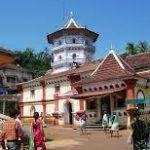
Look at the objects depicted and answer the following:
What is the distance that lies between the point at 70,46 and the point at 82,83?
17.0m

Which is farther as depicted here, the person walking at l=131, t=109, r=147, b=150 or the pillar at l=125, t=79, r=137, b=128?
the pillar at l=125, t=79, r=137, b=128

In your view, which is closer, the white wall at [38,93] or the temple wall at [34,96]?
the white wall at [38,93]

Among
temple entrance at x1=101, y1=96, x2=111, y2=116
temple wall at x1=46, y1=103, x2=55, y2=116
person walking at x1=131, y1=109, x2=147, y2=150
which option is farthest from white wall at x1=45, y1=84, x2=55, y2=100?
person walking at x1=131, y1=109, x2=147, y2=150

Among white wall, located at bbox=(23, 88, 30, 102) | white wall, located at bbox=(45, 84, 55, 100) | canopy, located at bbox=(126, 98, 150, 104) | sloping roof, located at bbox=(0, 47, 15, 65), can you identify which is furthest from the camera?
white wall, located at bbox=(23, 88, 30, 102)

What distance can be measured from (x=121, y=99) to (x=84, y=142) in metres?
11.0

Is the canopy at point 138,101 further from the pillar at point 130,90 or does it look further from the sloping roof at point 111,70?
the sloping roof at point 111,70

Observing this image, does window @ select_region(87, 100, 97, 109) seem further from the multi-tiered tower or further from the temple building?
→ the multi-tiered tower

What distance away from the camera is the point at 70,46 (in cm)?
5122

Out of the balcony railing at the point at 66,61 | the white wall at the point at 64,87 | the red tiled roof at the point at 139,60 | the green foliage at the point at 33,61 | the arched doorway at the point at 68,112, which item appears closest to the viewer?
the red tiled roof at the point at 139,60

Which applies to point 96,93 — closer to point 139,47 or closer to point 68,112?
point 68,112

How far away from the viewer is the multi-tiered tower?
168ft

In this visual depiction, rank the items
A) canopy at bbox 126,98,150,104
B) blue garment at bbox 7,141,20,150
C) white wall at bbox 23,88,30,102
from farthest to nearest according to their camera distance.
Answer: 1. white wall at bbox 23,88,30,102
2. canopy at bbox 126,98,150,104
3. blue garment at bbox 7,141,20,150

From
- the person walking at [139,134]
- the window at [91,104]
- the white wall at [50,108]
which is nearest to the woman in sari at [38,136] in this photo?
the person walking at [139,134]

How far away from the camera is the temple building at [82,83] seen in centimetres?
3253
